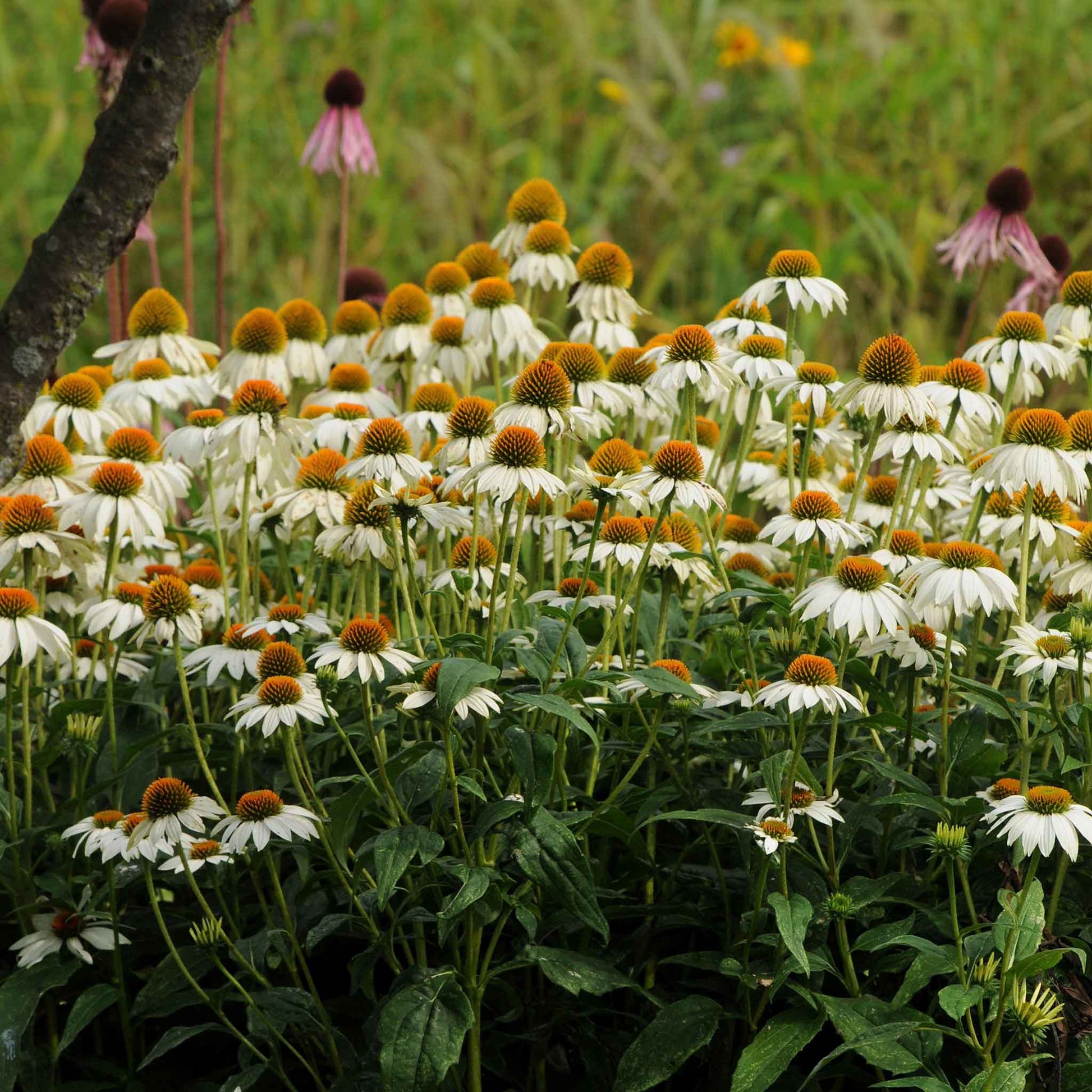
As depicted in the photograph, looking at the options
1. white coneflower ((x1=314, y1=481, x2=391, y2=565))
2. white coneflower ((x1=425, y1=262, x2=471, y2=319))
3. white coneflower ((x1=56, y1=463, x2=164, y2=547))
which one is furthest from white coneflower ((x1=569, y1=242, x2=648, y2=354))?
white coneflower ((x1=56, y1=463, x2=164, y2=547))

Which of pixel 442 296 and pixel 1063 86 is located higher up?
pixel 1063 86

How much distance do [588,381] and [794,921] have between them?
0.86 metres

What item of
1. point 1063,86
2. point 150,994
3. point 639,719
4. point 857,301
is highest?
point 1063,86

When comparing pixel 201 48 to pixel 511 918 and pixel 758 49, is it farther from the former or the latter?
pixel 758 49

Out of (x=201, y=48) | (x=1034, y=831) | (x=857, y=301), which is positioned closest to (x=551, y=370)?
(x=201, y=48)

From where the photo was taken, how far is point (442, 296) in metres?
2.38

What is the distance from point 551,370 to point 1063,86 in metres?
4.44

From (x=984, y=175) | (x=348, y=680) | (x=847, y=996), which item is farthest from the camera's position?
(x=984, y=175)

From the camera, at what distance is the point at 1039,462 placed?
5.59 ft

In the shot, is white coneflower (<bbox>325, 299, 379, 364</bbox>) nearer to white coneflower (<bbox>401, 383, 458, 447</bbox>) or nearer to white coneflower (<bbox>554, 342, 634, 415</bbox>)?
white coneflower (<bbox>401, 383, 458, 447</bbox>)

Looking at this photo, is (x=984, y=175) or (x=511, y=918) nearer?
(x=511, y=918)

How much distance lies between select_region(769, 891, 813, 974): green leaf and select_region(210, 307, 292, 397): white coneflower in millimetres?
1185

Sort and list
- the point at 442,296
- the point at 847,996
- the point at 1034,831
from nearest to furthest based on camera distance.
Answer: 1. the point at 1034,831
2. the point at 847,996
3. the point at 442,296

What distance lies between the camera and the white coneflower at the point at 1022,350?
1986 millimetres
